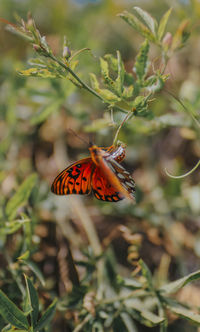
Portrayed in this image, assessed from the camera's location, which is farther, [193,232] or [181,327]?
[193,232]

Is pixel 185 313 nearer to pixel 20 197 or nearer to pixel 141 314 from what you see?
pixel 141 314

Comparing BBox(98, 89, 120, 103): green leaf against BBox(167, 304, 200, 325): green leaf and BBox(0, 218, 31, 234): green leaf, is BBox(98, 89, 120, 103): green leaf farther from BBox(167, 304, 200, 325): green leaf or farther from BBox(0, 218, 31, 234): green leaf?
BBox(167, 304, 200, 325): green leaf

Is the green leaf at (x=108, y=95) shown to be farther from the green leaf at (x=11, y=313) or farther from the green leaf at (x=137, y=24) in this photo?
the green leaf at (x=11, y=313)

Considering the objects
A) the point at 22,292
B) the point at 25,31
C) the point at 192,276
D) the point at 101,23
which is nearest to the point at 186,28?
the point at 25,31

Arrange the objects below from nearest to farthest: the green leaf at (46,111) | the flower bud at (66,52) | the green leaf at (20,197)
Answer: the flower bud at (66,52)
the green leaf at (20,197)
the green leaf at (46,111)

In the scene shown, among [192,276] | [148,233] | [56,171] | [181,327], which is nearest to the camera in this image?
[192,276]

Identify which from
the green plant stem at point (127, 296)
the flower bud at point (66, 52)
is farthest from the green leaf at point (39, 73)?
the green plant stem at point (127, 296)

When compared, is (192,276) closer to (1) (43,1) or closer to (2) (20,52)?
(2) (20,52)
